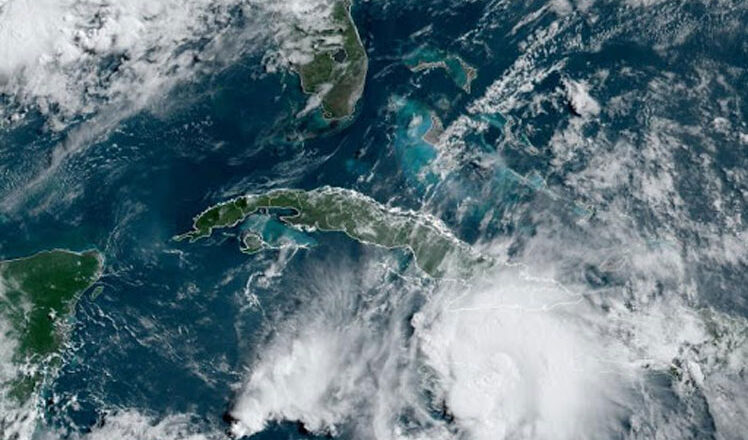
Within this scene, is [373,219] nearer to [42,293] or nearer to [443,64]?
[443,64]

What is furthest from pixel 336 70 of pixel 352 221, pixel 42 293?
pixel 42 293

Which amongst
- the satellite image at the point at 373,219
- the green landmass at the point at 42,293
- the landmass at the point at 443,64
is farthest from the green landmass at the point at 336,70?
the green landmass at the point at 42,293

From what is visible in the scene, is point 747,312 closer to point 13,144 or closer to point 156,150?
point 156,150

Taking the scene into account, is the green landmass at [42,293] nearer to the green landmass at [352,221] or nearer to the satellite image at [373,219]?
the satellite image at [373,219]

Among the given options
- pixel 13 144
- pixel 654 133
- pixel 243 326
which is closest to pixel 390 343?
pixel 243 326

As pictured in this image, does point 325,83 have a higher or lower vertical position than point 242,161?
higher

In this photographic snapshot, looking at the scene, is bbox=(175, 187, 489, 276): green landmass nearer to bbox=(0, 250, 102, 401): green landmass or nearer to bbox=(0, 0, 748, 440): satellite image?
bbox=(0, 0, 748, 440): satellite image
